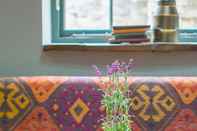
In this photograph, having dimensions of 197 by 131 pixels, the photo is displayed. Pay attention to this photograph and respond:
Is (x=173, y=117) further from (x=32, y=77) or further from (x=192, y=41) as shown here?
(x=32, y=77)

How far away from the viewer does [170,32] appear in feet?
7.27

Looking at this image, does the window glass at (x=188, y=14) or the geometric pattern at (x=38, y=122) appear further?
the window glass at (x=188, y=14)

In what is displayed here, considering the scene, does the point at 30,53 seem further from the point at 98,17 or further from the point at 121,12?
the point at 121,12

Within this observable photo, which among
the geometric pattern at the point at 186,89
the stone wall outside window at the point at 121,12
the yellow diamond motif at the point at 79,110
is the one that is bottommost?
the yellow diamond motif at the point at 79,110

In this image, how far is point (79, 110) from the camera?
6.55ft

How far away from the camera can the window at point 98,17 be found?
2357mm

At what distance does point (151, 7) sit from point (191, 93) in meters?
0.65

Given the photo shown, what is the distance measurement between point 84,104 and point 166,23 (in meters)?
0.66

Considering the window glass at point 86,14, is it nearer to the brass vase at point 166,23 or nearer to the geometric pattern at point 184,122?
the brass vase at point 166,23

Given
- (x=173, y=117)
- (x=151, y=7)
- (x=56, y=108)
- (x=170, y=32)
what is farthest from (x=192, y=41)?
(x=56, y=108)

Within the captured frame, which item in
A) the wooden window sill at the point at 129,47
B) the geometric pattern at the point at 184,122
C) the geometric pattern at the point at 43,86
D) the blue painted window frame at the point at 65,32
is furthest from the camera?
the blue painted window frame at the point at 65,32

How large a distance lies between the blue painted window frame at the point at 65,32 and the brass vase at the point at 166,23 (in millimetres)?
298

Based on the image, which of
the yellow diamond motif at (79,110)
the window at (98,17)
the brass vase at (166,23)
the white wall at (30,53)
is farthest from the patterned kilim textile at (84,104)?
the window at (98,17)

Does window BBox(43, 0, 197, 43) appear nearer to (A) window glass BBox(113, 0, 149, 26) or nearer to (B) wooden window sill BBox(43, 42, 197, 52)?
(A) window glass BBox(113, 0, 149, 26)
